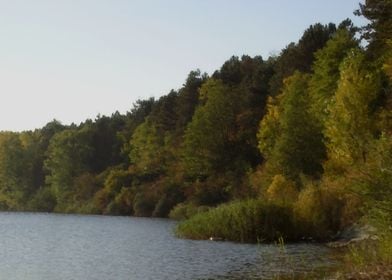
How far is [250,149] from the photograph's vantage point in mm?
84000

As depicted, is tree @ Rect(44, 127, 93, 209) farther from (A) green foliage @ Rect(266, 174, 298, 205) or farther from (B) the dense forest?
(A) green foliage @ Rect(266, 174, 298, 205)

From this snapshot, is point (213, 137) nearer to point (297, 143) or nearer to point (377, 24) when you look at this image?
point (297, 143)

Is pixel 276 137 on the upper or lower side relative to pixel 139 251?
upper

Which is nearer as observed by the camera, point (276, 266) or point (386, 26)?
point (276, 266)

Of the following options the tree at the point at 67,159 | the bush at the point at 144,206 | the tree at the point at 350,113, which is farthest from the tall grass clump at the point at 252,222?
the tree at the point at 67,159

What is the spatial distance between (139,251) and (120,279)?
1210cm

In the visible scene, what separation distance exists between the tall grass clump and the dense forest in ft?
0.29

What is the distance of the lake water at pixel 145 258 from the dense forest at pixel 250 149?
4.12m

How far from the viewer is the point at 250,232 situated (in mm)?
42719

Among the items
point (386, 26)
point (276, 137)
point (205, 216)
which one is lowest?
point (205, 216)

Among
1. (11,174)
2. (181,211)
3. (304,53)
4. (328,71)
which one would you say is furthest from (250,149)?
(11,174)

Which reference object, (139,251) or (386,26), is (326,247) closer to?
(139,251)

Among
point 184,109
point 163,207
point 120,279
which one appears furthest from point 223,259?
point 184,109

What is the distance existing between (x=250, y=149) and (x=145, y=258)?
49831 mm
